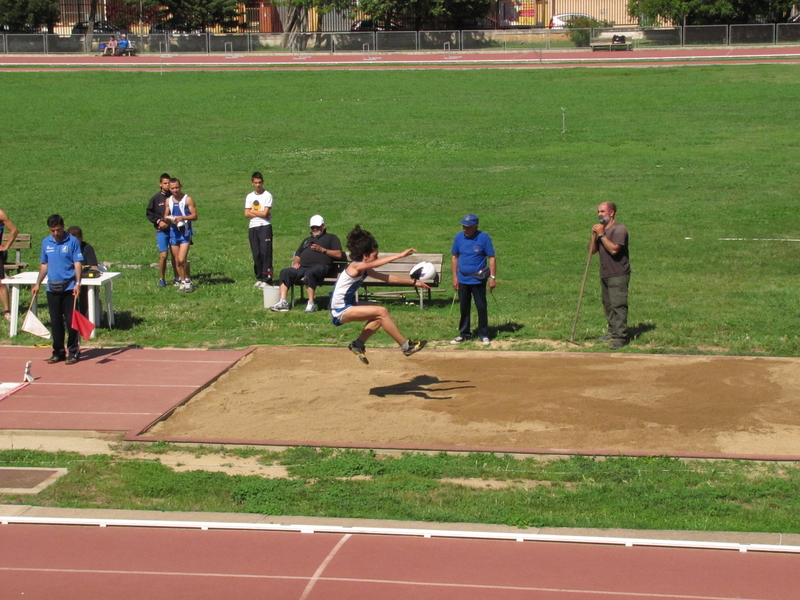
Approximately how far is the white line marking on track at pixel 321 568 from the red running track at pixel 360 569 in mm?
15

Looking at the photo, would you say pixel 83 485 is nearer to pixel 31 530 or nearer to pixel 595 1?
pixel 31 530

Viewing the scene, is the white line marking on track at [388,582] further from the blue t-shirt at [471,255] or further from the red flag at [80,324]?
the blue t-shirt at [471,255]

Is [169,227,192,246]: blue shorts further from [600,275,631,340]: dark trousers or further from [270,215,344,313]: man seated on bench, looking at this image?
[600,275,631,340]: dark trousers

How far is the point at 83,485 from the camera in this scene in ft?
29.9

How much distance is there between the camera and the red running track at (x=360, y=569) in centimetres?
706

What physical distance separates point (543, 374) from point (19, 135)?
31172 millimetres

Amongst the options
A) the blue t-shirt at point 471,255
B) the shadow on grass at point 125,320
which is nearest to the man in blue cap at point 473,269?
the blue t-shirt at point 471,255

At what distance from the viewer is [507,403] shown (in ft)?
36.9

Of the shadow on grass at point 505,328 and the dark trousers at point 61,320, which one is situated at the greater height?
the dark trousers at point 61,320

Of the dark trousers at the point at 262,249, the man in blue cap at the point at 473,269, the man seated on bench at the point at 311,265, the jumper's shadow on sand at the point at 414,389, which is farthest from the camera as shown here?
the dark trousers at the point at 262,249

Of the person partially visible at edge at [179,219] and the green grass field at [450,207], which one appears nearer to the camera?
the green grass field at [450,207]

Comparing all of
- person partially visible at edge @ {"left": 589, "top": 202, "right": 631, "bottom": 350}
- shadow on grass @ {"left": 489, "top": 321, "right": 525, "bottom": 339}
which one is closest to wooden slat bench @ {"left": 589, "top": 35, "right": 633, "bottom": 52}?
shadow on grass @ {"left": 489, "top": 321, "right": 525, "bottom": 339}

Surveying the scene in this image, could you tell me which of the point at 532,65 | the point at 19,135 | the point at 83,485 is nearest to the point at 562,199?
the point at 83,485

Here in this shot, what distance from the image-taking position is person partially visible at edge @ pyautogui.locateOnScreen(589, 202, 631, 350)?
44.4 ft
